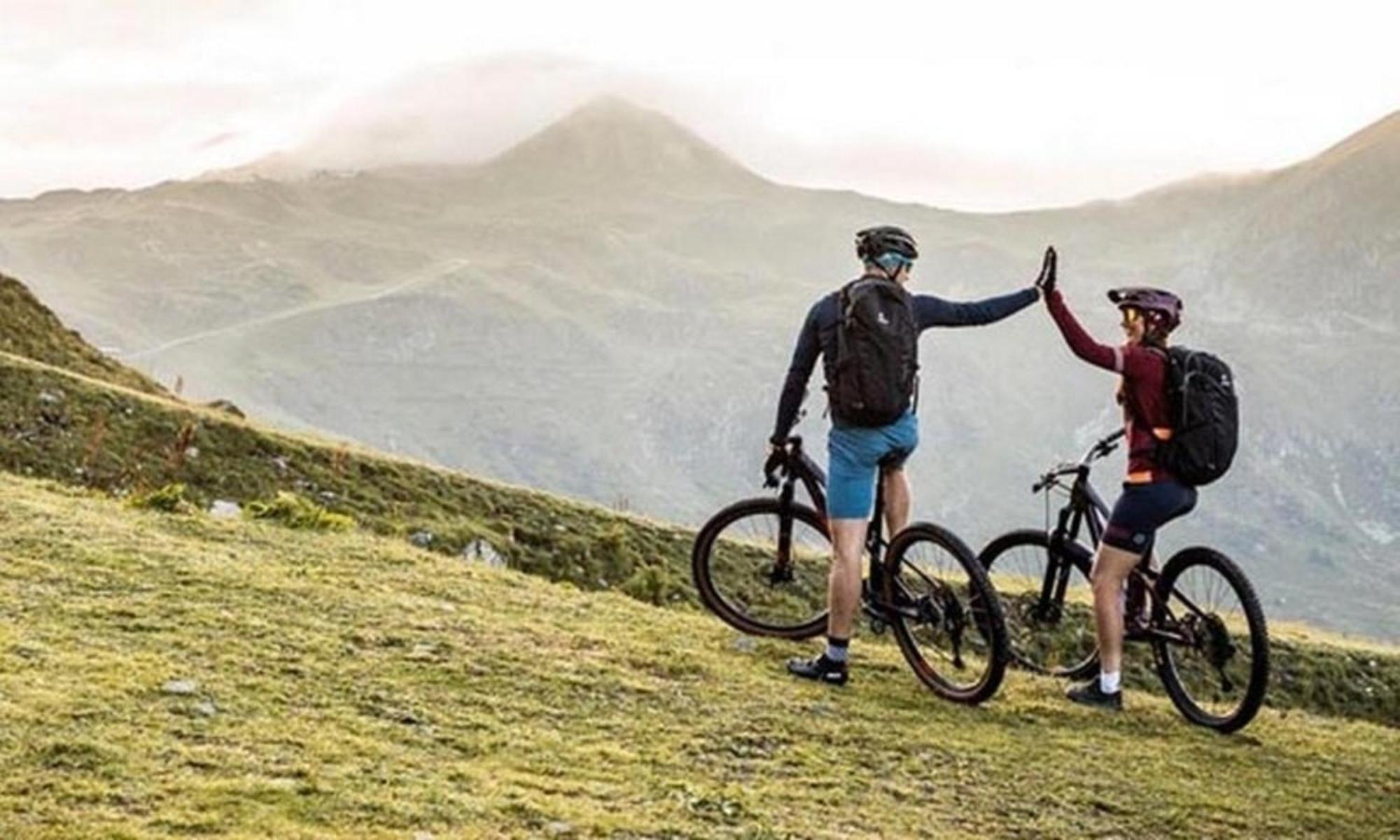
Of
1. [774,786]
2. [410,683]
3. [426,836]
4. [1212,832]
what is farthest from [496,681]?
[1212,832]

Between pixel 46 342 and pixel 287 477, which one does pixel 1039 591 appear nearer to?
pixel 287 477

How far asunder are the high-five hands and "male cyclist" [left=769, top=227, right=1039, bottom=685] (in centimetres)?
13

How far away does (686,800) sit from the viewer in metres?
7.46

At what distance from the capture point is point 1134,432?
1088 cm

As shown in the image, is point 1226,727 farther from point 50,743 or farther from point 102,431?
point 102,431

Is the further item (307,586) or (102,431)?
(102,431)

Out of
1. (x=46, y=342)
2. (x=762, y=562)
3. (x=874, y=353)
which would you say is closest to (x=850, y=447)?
(x=874, y=353)

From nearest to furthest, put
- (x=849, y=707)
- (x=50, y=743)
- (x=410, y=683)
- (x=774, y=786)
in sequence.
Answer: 1. (x=50, y=743)
2. (x=774, y=786)
3. (x=410, y=683)
4. (x=849, y=707)

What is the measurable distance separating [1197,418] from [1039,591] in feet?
8.88

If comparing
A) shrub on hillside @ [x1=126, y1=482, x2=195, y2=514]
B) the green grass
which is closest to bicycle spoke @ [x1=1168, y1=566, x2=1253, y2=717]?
the green grass

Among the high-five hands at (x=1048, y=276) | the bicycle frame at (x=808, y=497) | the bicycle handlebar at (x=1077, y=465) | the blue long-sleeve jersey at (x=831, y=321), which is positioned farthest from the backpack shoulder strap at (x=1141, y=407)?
the bicycle frame at (x=808, y=497)

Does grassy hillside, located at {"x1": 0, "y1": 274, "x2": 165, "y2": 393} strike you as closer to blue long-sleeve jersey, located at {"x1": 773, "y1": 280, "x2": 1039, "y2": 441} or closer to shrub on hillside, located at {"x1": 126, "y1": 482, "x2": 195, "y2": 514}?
shrub on hillside, located at {"x1": 126, "y1": 482, "x2": 195, "y2": 514}

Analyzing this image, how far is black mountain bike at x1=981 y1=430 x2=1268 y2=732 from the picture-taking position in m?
11.0

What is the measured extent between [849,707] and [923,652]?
Result: 4.39ft
